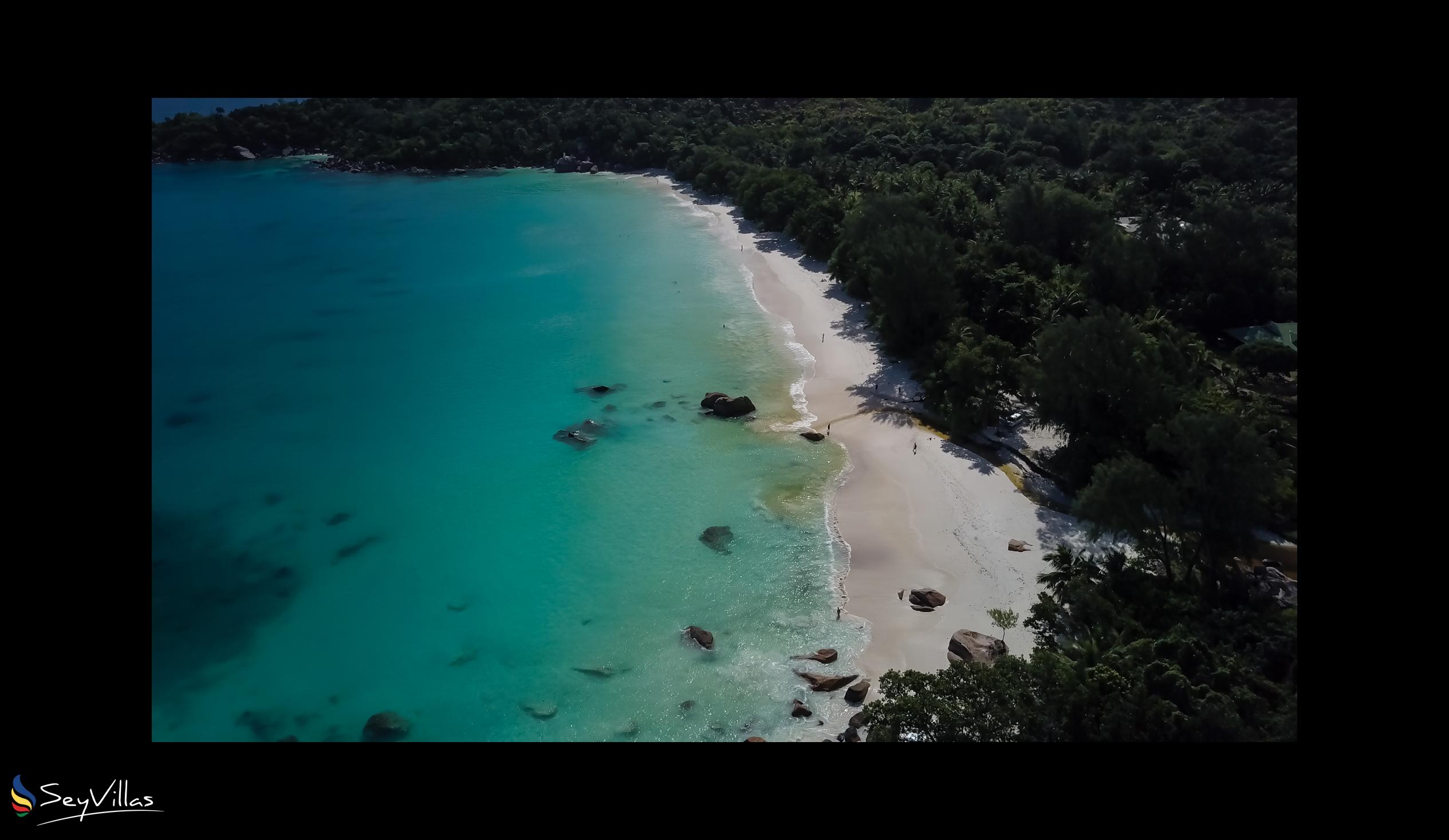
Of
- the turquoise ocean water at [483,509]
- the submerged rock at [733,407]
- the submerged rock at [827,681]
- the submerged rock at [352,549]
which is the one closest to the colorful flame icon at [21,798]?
the turquoise ocean water at [483,509]

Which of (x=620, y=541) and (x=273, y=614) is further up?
(x=620, y=541)

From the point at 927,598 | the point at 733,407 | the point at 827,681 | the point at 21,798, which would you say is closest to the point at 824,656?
the point at 827,681

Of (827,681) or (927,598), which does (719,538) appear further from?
(827,681)

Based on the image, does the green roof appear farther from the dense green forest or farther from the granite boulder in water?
the granite boulder in water

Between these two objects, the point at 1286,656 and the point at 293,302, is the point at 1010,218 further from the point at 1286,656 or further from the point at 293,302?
the point at 293,302

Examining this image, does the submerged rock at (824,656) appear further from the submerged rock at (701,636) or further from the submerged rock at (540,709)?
the submerged rock at (540,709)

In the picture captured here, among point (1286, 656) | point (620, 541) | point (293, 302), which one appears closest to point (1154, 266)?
point (1286, 656)
